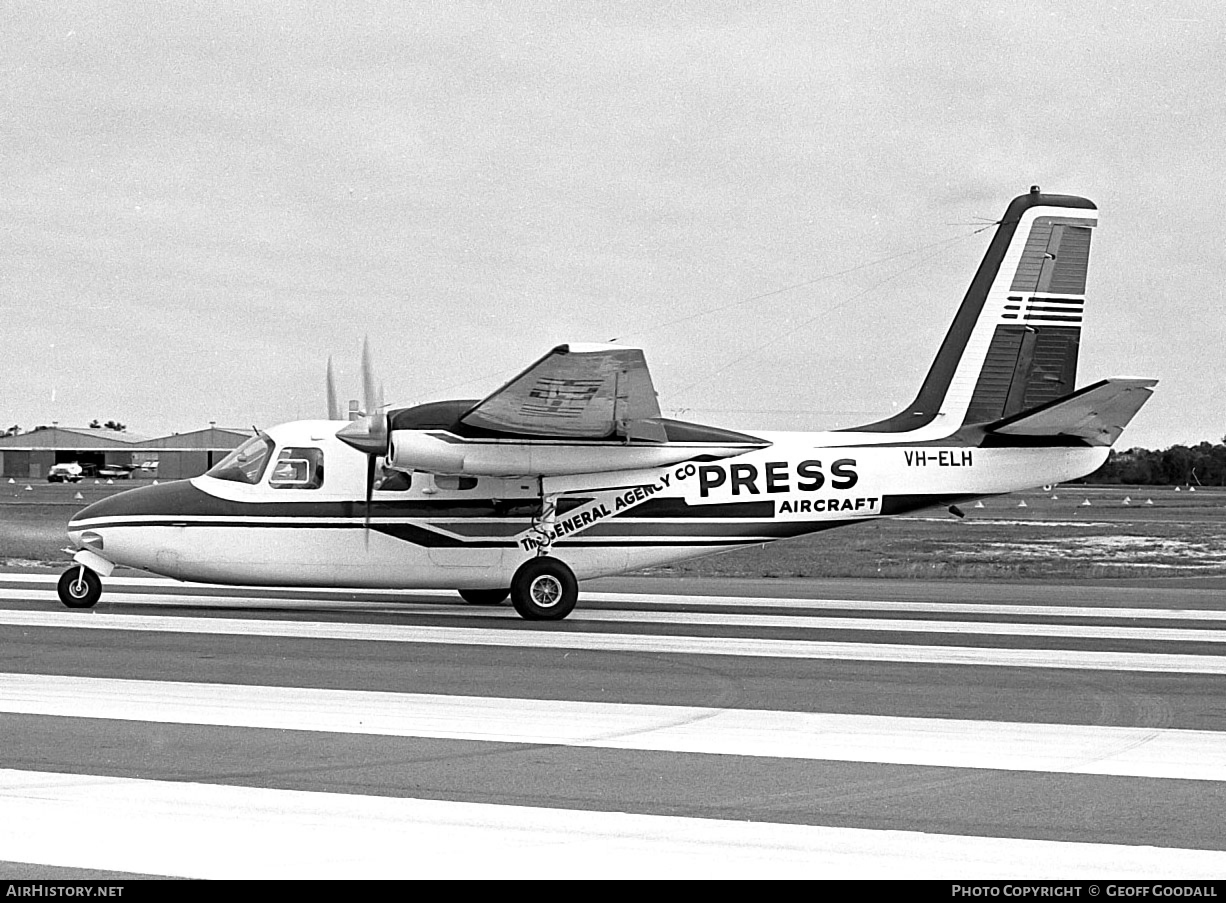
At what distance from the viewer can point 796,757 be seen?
7.63 m

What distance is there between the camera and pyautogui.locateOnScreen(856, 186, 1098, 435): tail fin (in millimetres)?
17312

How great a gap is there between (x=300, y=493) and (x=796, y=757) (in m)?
9.82

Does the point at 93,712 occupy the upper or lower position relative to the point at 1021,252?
lower

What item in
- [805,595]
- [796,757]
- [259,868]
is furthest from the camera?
[805,595]

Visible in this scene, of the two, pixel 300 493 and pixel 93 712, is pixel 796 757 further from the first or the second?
pixel 300 493

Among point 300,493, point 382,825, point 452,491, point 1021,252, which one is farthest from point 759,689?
point 1021,252

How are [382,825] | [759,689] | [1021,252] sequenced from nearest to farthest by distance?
[382,825] → [759,689] → [1021,252]

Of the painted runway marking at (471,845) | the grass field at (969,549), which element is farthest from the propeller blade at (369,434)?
the painted runway marking at (471,845)

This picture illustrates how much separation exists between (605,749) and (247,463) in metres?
9.77

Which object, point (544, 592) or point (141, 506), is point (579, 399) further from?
point (141, 506)

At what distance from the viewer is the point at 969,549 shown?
1234 inches

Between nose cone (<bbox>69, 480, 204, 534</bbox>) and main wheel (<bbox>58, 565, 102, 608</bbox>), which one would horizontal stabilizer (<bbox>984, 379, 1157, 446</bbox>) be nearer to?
nose cone (<bbox>69, 480, 204, 534</bbox>)

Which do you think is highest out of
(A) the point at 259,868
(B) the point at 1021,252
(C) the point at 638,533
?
(B) the point at 1021,252

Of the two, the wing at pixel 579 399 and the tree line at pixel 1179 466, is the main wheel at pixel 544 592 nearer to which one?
the wing at pixel 579 399
